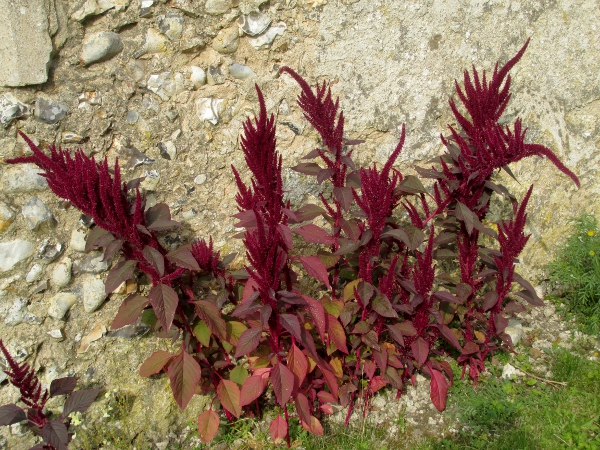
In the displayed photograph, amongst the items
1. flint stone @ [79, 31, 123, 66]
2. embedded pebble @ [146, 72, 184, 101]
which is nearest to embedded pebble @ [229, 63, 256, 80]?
embedded pebble @ [146, 72, 184, 101]

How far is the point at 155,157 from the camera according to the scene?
298cm

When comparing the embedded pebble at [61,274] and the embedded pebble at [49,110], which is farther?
the embedded pebble at [61,274]

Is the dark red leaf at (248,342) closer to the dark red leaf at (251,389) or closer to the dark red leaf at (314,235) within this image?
the dark red leaf at (251,389)

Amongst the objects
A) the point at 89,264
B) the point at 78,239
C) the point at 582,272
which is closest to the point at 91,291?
the point at 89,264

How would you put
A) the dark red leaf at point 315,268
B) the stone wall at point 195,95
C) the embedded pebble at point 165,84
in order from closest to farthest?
the dark red leaf at point 315,268, the stone wall at point 195,95, the embedded pebble at point 165,84

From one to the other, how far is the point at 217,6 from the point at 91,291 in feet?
5.81

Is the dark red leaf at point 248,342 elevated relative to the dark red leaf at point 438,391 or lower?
elevated

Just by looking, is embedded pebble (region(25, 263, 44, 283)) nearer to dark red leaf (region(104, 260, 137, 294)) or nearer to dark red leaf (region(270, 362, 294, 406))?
dark red leaf (region(104, 260, 137, 294))

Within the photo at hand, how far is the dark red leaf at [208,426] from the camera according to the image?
8.69ft

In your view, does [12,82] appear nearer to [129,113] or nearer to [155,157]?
[129,113]

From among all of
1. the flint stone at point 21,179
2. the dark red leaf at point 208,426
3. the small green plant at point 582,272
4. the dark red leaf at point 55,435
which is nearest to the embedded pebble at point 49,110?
the flint stone at point 21,179

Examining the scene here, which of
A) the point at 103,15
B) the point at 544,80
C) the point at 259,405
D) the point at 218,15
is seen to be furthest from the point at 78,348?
the point at 544,80

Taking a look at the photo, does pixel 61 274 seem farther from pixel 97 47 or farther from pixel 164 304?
pixel 97 47

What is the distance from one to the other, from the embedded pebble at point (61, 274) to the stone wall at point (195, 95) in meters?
0.01
